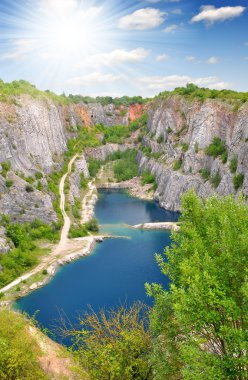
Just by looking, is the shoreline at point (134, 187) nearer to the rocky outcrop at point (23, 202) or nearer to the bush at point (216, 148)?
the bush at point (216, 148)

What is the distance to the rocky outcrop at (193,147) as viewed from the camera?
65188mm

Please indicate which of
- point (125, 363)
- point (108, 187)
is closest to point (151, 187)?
point (108, 187)

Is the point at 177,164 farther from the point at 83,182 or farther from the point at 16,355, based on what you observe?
the point at 16,355

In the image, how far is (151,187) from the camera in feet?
293

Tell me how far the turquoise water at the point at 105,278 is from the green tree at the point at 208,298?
1939 centimetres

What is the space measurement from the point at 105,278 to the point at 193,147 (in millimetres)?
41567

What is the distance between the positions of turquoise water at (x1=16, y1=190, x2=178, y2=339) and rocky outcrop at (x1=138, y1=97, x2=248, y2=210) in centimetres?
1446

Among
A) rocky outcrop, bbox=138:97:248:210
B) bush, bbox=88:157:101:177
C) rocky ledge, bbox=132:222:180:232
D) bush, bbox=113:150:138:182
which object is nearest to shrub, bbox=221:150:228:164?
rocky outcrop, bbox=138:97:248:210

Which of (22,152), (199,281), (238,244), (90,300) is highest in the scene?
(22,152)

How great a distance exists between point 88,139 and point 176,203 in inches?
1869

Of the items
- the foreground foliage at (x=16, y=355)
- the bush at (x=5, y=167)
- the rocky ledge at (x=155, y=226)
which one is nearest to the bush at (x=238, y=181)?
the rocky ledge at (x=155, y=226)

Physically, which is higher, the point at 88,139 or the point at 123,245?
the point at 88,139

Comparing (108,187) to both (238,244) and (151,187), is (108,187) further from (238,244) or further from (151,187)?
(238,244)

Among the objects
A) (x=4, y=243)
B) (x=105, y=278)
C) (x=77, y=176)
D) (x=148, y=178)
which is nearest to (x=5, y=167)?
(x=4, y=243)
